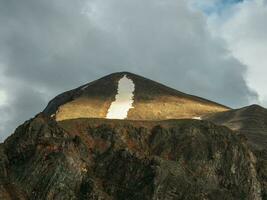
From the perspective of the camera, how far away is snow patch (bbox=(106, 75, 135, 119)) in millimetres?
124250

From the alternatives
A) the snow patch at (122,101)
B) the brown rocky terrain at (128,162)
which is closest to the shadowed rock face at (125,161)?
the brown rocky terrain at (128,162)

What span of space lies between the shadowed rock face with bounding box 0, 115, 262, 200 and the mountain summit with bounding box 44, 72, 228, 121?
42568 millimetres

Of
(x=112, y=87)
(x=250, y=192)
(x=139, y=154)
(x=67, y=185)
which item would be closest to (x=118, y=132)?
(x=139, y=154)

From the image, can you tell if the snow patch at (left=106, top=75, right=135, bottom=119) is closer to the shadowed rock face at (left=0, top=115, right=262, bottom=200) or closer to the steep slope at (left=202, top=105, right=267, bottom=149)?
the steep slope at (left=202, top=105, right=267, bottom=149)

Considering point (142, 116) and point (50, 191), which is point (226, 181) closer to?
point (50, 191)

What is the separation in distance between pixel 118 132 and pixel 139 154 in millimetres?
5777

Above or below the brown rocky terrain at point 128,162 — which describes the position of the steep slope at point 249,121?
above

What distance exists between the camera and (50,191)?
205 feet

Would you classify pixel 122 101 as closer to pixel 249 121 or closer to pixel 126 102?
pixel 126 102

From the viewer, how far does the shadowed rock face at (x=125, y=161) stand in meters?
63.7

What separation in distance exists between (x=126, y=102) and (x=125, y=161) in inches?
2605

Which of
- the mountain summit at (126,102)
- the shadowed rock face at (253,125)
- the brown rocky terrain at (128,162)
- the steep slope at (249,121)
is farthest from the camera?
the mountain summit at (126,102)

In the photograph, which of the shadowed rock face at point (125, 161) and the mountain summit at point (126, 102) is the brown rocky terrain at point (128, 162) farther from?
the mountain summit at point (126, 102)

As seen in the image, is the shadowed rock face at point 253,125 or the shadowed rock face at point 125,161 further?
the shadowed rock face at point 253,125
